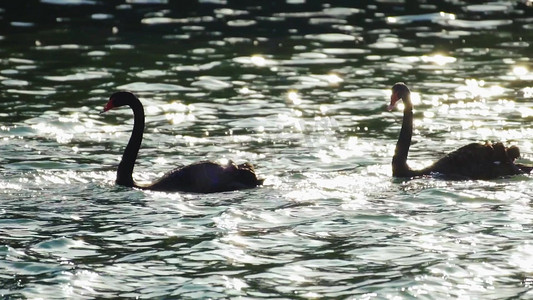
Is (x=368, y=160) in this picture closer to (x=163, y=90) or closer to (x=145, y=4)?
(x=163, y=90)

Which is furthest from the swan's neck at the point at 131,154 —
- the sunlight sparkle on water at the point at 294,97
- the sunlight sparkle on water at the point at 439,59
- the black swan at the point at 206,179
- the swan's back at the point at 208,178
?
the sunlight sparkle on water at the point at 439,59

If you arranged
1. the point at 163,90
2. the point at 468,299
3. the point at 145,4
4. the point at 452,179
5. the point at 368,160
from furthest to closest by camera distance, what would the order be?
the point at 145,4 < the point at 163,90 < the point at 368,160 < the point at 452,179 < the point at 468,299

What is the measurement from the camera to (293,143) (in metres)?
16.6

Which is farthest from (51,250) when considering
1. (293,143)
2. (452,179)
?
(293,143)

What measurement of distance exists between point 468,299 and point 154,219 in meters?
3.78

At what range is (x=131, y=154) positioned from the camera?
14.3 m

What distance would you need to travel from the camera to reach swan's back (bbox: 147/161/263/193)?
1341 cm

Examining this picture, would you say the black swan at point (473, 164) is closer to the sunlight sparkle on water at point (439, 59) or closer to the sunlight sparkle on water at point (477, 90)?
the sunlight sparkle on water at point (477, 90)

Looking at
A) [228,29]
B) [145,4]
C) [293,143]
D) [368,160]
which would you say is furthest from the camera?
[145,4]

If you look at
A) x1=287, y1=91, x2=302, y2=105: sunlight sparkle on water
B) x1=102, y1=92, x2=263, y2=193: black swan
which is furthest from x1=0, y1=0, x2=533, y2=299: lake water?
x1=102, y1=92, x2=263, y2=193: black swan

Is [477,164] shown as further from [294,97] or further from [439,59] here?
[439,59]

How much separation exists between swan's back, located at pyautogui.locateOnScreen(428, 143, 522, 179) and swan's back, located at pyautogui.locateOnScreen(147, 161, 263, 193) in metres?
2.22

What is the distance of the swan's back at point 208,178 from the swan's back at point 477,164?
7.29 ft

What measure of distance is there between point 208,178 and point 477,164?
3086 mm
